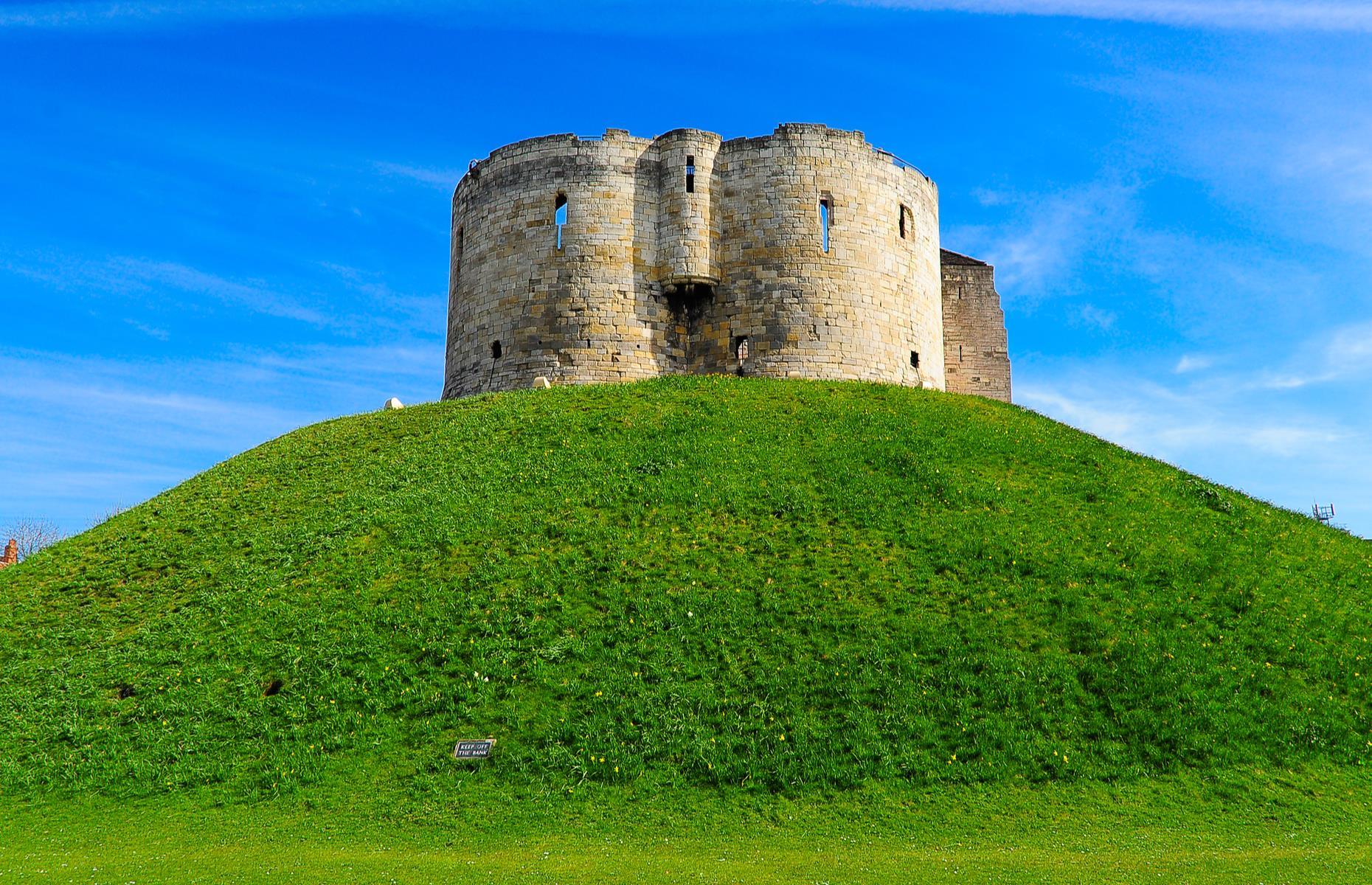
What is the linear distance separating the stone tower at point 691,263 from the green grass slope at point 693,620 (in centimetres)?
649

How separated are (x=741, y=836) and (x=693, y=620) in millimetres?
5288

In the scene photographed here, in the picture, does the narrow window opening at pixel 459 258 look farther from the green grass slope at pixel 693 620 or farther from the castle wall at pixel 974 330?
the castle wall at pixel 974 330

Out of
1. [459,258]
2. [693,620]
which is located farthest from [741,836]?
[459,258]

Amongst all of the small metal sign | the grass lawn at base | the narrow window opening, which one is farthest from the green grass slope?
the narrow window opening

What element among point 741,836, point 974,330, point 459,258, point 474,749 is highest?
point 459,258

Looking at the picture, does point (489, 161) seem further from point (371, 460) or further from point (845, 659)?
point (845, 659)

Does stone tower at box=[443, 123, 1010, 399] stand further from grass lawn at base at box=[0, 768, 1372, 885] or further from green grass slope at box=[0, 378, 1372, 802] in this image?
grass lawn at base at box=[0, 768, 1372, 885]

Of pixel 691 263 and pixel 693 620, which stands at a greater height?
pixel 691 263

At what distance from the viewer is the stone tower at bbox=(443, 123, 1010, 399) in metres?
32.6

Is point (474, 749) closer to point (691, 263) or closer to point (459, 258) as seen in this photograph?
point (691, 263)

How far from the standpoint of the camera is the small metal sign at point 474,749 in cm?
Result: 1550

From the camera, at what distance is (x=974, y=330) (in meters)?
39.8

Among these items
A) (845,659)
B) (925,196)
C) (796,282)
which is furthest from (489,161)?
(845,659)

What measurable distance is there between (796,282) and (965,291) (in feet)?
34.3
